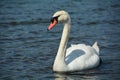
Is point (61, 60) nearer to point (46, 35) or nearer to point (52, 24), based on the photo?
point (52, 24)

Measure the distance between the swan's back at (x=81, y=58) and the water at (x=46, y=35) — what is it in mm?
174

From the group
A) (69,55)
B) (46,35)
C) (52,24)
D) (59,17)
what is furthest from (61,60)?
(46,35)

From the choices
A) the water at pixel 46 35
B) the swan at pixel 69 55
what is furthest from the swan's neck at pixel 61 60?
the water at pixel 46 35

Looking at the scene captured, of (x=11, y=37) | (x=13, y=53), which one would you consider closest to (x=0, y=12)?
(x=11, y=37)

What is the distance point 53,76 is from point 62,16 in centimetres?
141

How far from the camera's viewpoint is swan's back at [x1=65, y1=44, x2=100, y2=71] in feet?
46.4

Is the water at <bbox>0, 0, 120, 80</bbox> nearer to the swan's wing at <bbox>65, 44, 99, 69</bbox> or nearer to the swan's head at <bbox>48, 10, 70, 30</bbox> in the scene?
the swan's wing at <bbox>65, 44, 99, 69</bbox>

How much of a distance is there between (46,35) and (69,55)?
338 cm

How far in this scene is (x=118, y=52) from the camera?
15547 mm

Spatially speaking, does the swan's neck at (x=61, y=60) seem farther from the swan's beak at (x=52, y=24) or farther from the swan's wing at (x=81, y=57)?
the swan's beak at (x=52, y=24)

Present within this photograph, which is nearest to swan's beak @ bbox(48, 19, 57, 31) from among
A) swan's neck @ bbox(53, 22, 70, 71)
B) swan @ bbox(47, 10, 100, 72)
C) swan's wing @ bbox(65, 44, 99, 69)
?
swan @ bbox(47, 10, 100, 72)

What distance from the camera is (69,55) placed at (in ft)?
47.3

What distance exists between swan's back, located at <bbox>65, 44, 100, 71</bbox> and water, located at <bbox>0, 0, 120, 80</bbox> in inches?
6.9

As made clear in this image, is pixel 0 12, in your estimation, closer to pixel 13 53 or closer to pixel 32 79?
pixel 13 53
